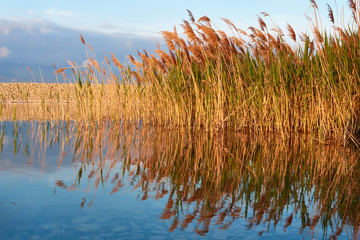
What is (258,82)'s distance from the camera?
7.45 m

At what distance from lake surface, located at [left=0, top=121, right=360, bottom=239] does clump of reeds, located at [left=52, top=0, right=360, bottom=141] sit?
0.89 metres

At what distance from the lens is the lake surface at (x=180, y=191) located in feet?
8.48

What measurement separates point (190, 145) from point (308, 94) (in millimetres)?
2311

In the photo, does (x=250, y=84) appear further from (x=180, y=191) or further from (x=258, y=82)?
(x=180, y=191)

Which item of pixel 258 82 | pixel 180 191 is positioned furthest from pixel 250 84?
pixel 180 191

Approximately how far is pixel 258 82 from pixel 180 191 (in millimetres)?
4420

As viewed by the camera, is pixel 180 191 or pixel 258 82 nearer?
pixel 180 191

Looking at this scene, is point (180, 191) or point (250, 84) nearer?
point (180, 191)

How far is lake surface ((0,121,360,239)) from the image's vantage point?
2584 mm

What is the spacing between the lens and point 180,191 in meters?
3.48

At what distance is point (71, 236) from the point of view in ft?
8.03

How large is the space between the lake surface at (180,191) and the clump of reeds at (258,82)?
89cm

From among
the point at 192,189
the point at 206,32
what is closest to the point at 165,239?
the point at 192,189

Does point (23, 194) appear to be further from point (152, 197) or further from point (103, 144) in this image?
point (103, 144)
